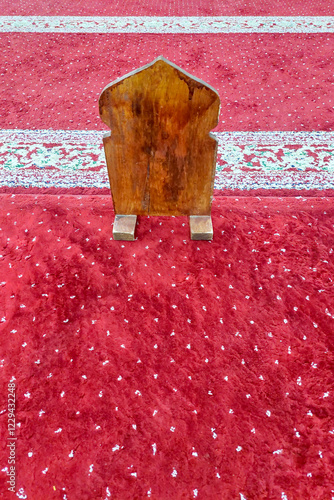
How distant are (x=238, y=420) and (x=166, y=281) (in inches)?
25.8

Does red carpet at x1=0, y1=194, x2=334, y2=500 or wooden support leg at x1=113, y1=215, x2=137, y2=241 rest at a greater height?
wooden support leg at x1=113, y1=215, x2=137, y2=241

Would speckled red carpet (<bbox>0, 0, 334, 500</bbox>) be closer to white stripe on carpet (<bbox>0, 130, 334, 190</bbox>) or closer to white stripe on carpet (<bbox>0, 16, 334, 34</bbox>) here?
white stripe on carpet (<bbox>0, 130, 334, 190</bbox>)

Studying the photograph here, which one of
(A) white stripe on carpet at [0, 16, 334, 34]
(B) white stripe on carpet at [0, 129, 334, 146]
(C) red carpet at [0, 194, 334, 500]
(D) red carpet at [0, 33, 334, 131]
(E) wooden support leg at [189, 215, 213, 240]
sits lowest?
(C) red carpet at [0, 194, 334, 500]

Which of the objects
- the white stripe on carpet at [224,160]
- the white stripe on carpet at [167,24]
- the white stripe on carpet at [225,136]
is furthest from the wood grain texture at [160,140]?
the white stripe on carpet at [167,24]

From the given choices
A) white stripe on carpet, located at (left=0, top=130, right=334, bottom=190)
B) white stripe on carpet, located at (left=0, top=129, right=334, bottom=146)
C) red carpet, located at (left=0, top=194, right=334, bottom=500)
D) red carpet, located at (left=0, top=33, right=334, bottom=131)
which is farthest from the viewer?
red carpet, located at (left=0, top=33, right=334, bottom=131)

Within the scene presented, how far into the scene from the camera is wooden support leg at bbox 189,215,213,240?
5.81 feet

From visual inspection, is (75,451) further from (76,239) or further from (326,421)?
(76,239)

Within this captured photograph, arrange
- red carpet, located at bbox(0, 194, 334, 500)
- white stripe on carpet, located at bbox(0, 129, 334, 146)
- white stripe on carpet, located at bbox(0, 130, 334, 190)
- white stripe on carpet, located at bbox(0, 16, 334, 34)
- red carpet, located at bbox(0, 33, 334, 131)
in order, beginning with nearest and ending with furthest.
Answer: red carpet, located at bbox(0, 194, 334, 500), white stripe on carpet, located at bbox(0, 130, 334, 190), white stripe on carpet, located at bbox(0, 129, 334, 146), red carpet, located at bbox(0, 33, 334, 131), white stripe on carpet, located at bbox(0, 16, 334, 34)

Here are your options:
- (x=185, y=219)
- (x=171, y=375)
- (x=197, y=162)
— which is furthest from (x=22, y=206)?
(x=171, y=375)

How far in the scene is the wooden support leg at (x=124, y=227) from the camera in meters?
1.77

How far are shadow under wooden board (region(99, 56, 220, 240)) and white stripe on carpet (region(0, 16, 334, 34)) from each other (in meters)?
3.16

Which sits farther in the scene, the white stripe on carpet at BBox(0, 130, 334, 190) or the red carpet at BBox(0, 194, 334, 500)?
the white stripe on carpet at BBox(0, 130, 334, 190)

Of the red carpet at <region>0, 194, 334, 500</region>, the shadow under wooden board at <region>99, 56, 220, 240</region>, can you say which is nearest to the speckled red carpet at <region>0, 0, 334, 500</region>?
the red carpet at <region>0, 194, 334, 500</region>

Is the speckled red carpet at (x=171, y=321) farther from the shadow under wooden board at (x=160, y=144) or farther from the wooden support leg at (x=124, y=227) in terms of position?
the shadow under wooden board at (x=160, y=144)
